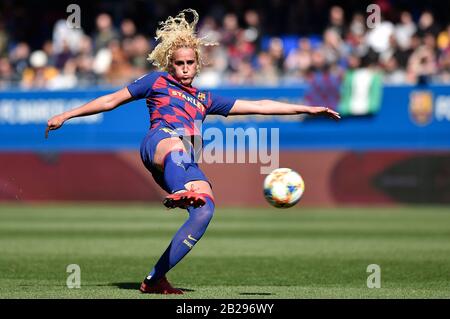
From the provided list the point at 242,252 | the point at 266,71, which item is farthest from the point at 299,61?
the point at 242,252

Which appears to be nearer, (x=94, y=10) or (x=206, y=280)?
(x=206, y=280)

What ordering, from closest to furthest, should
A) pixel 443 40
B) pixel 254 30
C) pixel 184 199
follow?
pixel 184 199 < pixel 443 40 < pixel 254 30

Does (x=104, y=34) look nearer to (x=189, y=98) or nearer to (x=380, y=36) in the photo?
(x=380, y=36)

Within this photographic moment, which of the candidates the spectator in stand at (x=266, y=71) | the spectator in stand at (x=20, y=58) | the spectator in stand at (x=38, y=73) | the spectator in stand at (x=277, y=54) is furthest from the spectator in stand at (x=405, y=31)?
the spectator in stand at (x=20, y=58)

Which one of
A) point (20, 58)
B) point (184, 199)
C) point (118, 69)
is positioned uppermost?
point (20, 58)

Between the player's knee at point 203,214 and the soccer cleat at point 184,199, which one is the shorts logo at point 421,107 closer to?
the player's knee at point 203,214

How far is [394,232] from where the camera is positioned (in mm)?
16953

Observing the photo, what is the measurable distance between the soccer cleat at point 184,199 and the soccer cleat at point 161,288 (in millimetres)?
893

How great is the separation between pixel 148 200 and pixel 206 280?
1430 centimetres

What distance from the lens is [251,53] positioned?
83.9ft

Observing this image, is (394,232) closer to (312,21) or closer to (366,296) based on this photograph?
(366,296)

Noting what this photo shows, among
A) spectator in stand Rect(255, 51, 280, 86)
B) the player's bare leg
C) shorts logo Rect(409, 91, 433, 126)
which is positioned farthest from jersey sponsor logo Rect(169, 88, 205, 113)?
spectator in stand Rect(255, 51, 280, 86)

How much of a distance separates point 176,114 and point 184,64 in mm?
471
